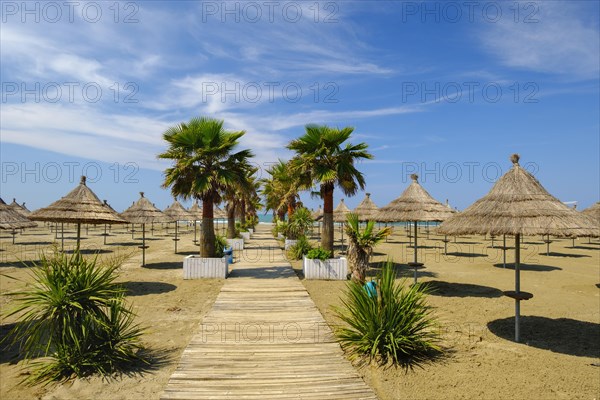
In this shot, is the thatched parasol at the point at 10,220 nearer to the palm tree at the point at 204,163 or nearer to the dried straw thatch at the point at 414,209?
the palm tree at the point at 204,163

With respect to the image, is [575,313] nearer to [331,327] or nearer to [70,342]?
[331,327]

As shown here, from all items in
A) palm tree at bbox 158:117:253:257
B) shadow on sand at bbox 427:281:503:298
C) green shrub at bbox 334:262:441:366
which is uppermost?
palm tree at bbox 158:117:253:257

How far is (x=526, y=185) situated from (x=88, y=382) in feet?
32.7

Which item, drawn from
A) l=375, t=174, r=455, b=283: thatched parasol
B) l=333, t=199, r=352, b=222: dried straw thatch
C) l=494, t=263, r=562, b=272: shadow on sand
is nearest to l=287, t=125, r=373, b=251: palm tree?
l=375, t=174, r=455, b=283: thatched parasol

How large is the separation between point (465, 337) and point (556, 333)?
2.44 m

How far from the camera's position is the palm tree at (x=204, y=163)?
1507 centimetres

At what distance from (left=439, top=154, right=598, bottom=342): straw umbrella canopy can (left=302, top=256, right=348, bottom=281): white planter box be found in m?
6.26

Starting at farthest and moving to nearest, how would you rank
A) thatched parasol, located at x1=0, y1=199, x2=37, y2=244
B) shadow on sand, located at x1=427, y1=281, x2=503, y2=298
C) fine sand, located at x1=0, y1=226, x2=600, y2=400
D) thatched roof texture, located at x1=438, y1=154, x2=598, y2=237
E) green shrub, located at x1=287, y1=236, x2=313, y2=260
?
green shrub, located at x1=287, y1=236, x2=313, y2=260 → thatched parasol, located at x1=0, y1=199, x2=37, y2=244 → shadow on sand, located at x1=427, y1=281, x2=503, y2=298 → thatched roof texture, located at x1=438, y1=154, x2=598, y2=237 → fine sand, located at x1=0, y1=226, x2=600, y2=400

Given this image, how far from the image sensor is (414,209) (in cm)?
1509

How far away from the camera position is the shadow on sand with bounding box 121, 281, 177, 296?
12656 millimetres

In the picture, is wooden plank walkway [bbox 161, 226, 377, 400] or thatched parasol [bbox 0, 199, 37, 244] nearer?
wooden plank walkway [bbox 161, 226, 377, 400]

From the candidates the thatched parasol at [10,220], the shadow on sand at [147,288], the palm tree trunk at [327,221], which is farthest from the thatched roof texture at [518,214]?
the thatched parasol at [10,220]

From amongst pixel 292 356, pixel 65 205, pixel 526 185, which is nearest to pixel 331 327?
pixel 292 356

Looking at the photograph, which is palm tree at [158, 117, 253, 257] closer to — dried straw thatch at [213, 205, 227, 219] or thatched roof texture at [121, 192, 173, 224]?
thatched roof texture at [121, 192, 173, 224]
